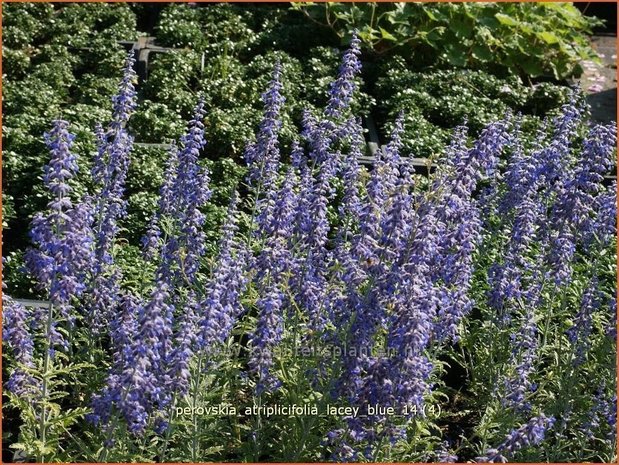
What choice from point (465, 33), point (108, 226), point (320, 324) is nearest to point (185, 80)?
point (465, 33)

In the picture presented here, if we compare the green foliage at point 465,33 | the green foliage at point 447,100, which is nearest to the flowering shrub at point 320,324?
the green foliage at point 447,100

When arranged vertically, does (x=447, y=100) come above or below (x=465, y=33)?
below

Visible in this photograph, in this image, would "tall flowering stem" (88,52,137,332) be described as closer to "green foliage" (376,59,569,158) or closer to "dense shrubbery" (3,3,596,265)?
"dense shrubbery" (3,3,596,265)

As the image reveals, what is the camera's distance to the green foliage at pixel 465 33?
10.5 m

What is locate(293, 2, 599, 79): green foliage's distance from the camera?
10477mm

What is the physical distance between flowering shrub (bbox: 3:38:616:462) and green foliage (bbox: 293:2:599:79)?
4319 mm

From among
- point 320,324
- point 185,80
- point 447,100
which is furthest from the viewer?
point 185,80

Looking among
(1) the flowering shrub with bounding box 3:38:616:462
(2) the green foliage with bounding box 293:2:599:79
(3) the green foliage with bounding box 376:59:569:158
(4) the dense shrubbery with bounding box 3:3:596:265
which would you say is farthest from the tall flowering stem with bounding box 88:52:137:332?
(2) the green foliage with bounding box 293:2:599:79

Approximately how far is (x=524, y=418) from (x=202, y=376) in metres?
1.86

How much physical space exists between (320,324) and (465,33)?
6.20m

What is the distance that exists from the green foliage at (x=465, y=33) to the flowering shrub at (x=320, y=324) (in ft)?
14.2

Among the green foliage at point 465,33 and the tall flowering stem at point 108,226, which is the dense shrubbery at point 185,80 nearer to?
the green foliage at point 465,33

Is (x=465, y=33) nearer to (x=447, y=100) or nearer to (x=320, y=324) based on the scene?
(x=447, y=100)

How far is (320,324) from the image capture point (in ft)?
16.6
